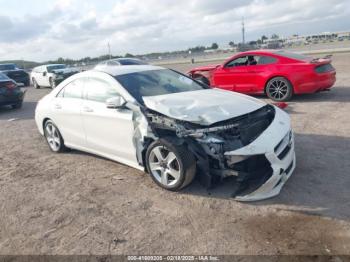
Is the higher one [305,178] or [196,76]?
[196,76]

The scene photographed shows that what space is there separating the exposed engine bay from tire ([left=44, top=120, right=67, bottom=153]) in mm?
2816

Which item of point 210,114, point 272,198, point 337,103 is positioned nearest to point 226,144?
point 210,114

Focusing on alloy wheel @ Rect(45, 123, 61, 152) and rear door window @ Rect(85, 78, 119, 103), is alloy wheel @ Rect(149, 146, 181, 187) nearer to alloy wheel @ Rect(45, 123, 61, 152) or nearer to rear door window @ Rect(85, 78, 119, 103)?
rear door window @ Rect(85, 78, 119, 103)

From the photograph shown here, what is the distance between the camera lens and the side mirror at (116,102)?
4668 millimetres

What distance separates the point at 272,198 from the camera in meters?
4.02

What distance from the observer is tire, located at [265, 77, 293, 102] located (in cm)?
944

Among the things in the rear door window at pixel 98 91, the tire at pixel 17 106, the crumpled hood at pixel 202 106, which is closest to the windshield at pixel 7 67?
the tire at pixel 17 106

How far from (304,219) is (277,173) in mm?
578

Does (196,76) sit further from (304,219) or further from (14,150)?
(304,219)

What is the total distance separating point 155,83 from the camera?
17.4ft

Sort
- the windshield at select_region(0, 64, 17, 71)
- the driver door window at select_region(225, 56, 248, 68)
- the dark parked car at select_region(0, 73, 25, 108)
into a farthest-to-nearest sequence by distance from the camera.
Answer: the windshield at select_region(0, 64, 17, 71)
the dark parked car at select_region(0, 73, 25, 108)
the driver door window at select_region(225, 56, 248, 68)

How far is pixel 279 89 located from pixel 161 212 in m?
6.79

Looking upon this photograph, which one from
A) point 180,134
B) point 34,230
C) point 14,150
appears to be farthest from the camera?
point 14,150

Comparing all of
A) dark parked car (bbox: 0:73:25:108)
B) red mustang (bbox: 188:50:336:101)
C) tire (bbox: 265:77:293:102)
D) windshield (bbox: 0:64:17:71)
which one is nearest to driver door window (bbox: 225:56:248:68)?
red mustang (bbox: 188:50:336:101)
